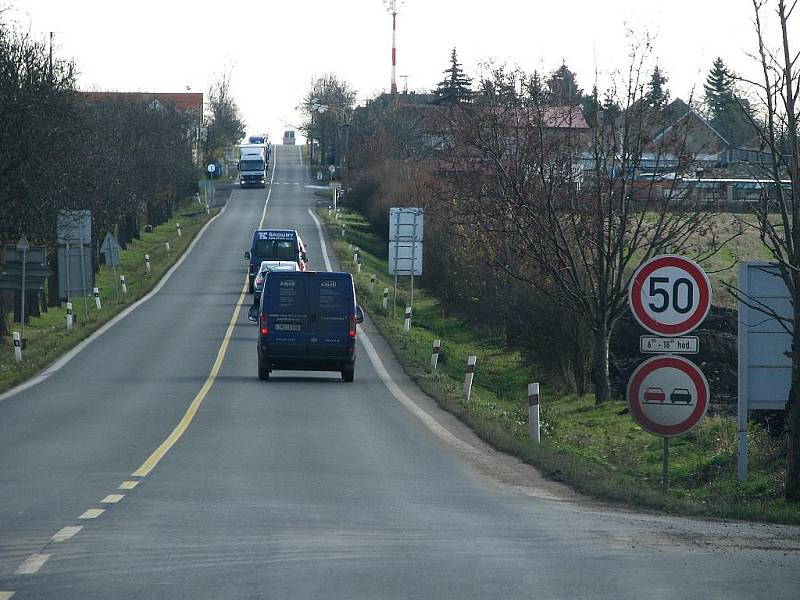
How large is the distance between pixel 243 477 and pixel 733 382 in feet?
64.6

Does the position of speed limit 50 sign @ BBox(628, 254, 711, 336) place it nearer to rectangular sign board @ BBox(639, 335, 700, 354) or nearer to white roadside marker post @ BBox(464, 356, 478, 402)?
rectangular sign board @ BBox(639, 335, 700, 354)

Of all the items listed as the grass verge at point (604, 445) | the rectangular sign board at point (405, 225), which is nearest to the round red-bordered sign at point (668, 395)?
the grass verge at point (604, 445)

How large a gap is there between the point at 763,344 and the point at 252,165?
4263 inches

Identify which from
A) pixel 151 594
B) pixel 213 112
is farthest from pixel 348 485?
pixel 213 112

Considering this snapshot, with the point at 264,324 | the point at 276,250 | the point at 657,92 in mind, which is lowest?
the point at 264,324

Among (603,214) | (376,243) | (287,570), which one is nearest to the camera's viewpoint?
(287,570)

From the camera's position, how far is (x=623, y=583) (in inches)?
288

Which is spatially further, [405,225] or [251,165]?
[251,165]

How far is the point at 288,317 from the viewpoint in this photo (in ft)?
85.5

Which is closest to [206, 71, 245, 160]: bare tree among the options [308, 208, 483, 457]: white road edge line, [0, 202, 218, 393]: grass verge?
[0, 202, 218, 393]: grass verge

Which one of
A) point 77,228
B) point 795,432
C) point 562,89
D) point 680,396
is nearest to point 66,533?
point 680,396

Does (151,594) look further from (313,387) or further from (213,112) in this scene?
(213,112)

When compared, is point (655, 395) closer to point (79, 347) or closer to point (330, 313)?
point (330, 313)

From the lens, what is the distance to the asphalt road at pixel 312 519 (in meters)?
7.30
